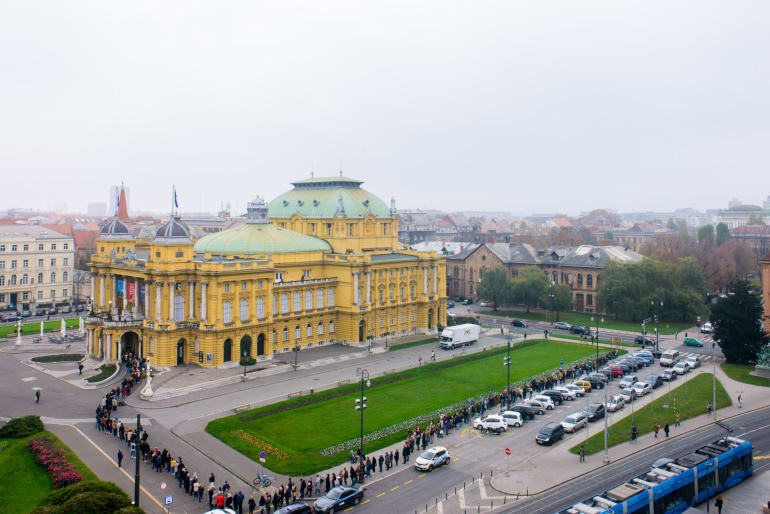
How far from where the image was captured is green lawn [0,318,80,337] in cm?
7912

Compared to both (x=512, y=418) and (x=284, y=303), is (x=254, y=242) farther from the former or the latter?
(x=512, y=418)

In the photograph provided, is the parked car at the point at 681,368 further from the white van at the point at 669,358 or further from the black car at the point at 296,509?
the black car at the point at 296,509

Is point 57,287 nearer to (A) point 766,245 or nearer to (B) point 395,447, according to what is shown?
(B) point 395,447

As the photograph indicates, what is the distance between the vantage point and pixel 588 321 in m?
93.6

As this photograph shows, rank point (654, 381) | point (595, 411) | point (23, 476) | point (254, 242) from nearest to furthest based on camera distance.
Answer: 1. point (23, 476)
2. point (595, 411)
3. point (654, 381)
4. point (254, 242)

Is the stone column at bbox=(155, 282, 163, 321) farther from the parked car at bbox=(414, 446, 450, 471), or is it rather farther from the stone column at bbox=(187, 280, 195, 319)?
the parked car at bbox=(414, 446, 450, 471)

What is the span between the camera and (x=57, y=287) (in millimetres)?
103062

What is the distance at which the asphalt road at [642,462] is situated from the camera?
3300cm

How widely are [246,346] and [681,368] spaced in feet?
147

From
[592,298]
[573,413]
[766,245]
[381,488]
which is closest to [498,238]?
[766,245]

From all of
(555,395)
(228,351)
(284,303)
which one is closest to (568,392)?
(555,395)

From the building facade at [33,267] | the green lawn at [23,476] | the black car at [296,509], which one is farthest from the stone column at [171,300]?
the building facade at [33,267]

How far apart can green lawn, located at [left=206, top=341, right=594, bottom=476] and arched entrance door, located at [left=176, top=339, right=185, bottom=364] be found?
17.2 metres

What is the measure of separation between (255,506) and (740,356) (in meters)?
55.7
